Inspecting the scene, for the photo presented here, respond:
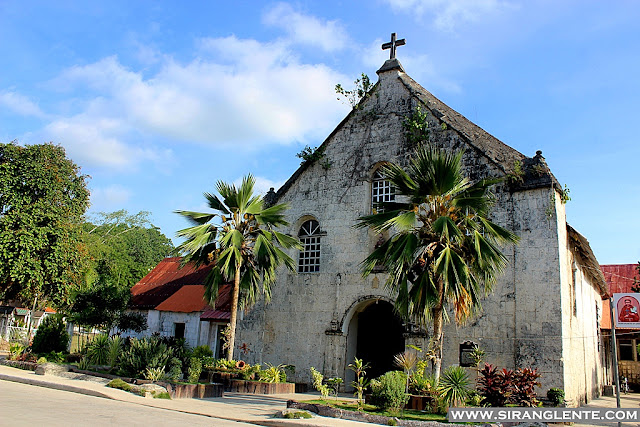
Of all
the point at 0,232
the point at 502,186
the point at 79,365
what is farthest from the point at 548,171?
the point at 0,232

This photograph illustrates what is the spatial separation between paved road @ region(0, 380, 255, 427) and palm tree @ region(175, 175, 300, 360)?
5258 mm

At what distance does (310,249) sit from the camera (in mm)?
19141

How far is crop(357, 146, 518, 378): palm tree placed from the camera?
1171cm

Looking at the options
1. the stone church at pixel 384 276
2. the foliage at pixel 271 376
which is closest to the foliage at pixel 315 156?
the stone church at pixel 384 276

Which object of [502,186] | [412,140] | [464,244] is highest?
[412,140]

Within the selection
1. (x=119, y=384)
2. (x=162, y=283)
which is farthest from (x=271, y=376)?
(x=162, y=283)

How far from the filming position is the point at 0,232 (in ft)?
71.3

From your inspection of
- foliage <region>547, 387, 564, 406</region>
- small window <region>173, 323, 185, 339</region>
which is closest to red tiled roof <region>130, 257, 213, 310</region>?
small window <region>173, 323, 185, 339</region>

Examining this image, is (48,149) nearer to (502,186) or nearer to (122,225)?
(502,186)

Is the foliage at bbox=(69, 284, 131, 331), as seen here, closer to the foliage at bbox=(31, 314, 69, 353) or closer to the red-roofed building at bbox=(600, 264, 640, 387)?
the foliage at bbox=(31, 314, 69, 353)

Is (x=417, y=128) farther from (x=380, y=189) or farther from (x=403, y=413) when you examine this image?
(x=403, y=413)

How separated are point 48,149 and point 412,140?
18089mm

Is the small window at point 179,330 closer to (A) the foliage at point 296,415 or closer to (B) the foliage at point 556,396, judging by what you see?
(A) the foliage at point 296,415

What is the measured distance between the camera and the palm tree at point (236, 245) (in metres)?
16.1
